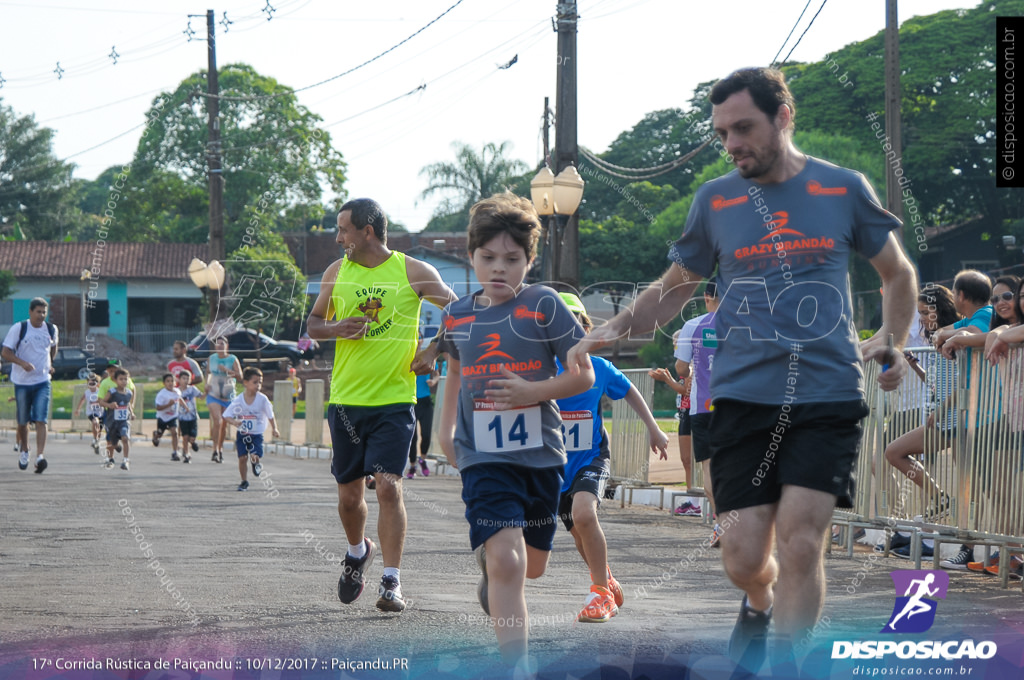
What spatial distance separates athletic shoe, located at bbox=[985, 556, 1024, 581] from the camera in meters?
7.78

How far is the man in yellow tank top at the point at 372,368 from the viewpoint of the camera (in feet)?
20.2

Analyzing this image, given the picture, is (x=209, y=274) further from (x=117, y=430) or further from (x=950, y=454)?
(x=950, y=454)

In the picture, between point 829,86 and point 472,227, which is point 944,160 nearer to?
point 829,86

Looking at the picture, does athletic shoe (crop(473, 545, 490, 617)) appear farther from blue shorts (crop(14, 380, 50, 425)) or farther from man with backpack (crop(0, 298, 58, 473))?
blue shorts (crop(14, 380, 50, 425))

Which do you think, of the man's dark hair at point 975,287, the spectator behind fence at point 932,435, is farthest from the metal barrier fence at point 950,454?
the man's dark hair at point 975,287

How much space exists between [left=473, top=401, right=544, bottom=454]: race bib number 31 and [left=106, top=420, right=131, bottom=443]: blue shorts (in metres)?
13.3

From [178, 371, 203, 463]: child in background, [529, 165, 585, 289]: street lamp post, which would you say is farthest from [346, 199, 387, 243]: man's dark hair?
[178, 371, 203, 463]: child in background

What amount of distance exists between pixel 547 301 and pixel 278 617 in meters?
2.05

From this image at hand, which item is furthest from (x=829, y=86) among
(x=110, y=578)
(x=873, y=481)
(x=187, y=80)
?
(x=110, y=578)

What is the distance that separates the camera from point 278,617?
557cm

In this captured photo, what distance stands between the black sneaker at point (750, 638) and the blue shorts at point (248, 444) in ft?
32.7

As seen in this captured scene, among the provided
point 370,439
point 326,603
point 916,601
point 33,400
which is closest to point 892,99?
point 33,400

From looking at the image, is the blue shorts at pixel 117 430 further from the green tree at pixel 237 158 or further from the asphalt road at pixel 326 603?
the green tree at pixel 237 158

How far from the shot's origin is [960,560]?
27.7 ft
